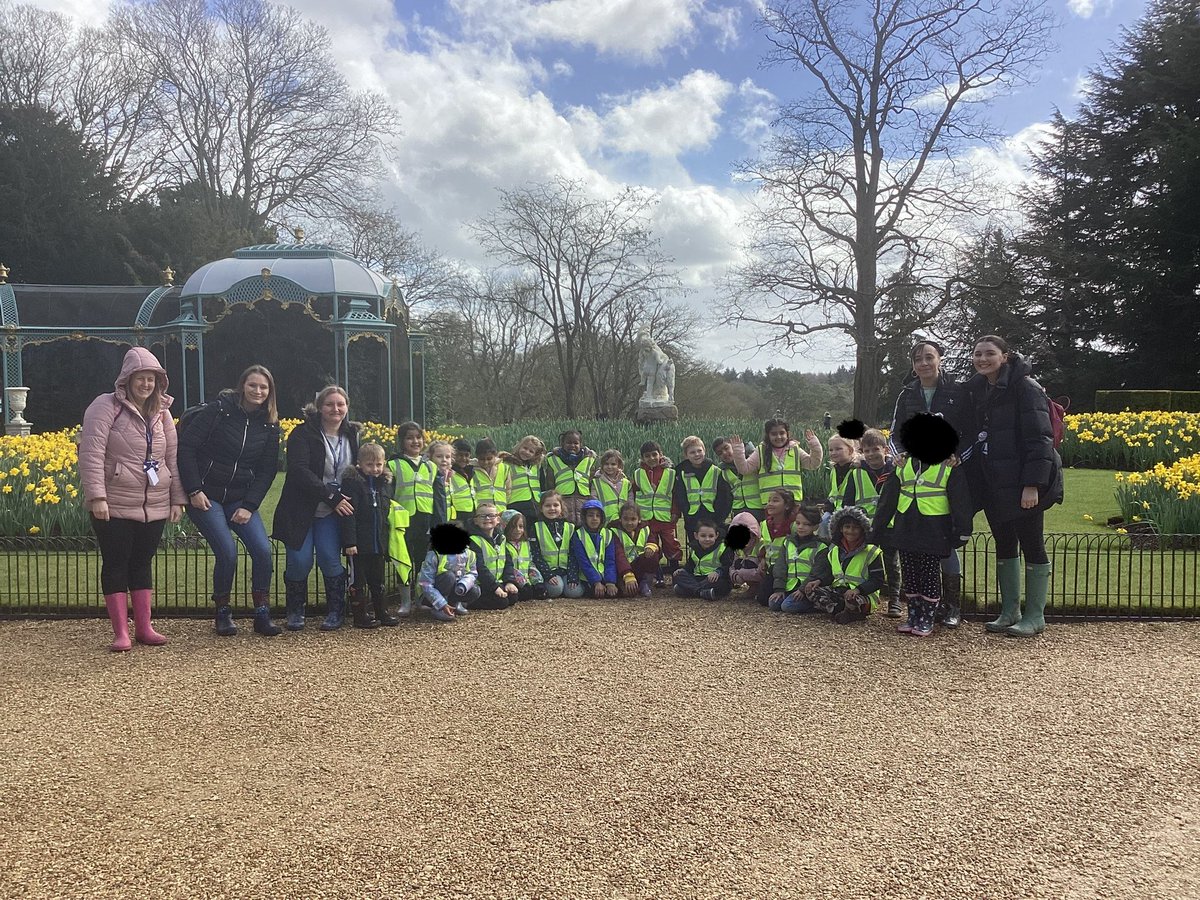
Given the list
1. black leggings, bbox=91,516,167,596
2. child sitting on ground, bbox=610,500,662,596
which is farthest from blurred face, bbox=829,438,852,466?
black leggings, bbox=91,516,167,596

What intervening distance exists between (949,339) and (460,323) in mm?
17470

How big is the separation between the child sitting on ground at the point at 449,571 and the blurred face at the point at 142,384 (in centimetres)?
214

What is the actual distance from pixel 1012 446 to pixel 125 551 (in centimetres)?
562

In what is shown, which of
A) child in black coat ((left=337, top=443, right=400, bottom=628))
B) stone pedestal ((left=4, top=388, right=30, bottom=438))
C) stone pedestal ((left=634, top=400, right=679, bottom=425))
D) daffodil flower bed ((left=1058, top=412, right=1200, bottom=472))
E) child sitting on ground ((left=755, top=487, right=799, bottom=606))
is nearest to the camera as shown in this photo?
child in black coat ((left=337, top=443, right=400, bottom=628))

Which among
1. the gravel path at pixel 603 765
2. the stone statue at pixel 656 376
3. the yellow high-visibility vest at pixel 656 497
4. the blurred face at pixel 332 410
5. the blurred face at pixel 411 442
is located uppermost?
the stone statue at pixel 656 376

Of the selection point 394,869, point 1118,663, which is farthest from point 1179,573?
point 394,869

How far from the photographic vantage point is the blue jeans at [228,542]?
6.06 m

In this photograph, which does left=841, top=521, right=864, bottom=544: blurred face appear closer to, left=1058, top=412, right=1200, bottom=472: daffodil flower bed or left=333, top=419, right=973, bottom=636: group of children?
left=333, top=419, right=973, bottom=636: group of children

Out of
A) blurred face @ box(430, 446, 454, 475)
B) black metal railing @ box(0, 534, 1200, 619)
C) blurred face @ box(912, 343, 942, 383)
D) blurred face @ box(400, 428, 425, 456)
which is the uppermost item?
blurred face @ box(912, 343, 942, 383)

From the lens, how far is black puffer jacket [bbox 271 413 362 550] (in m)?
6.12

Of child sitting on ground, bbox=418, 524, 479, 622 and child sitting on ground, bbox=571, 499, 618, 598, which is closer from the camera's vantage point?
child sitting on ground, bbox=418, 524, 479, 622

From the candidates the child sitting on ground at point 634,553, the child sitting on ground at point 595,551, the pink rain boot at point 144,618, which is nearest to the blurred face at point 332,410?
Answer: the pink rain boot at point 144,618

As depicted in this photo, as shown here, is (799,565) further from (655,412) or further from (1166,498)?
(655,412)

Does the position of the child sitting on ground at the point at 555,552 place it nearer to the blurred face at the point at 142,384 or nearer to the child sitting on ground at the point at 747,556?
the child sitting on ground at the point at 747,556
